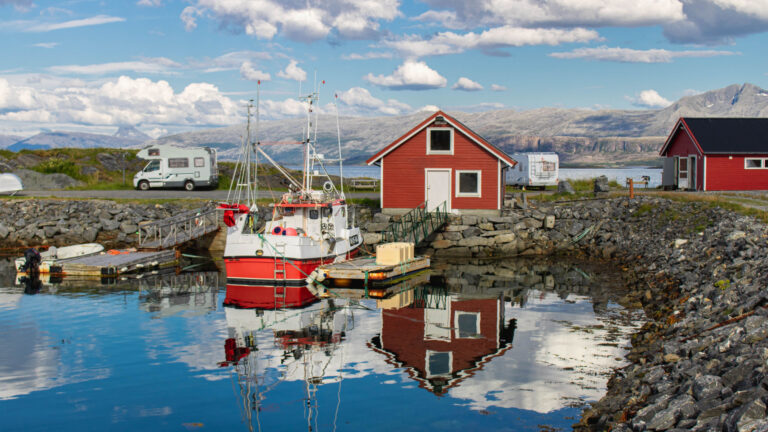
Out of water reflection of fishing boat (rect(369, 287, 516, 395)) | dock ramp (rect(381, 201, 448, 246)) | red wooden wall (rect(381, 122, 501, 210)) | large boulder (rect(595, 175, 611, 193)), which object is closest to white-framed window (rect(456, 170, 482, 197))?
red wooden wall (rect(381, 122, 501, 210))

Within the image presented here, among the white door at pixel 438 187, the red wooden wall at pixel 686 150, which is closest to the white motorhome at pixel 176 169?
the white door at pixel 438 187

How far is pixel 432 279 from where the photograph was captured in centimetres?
3003

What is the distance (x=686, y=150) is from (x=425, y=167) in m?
20.1

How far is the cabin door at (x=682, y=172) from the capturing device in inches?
1819

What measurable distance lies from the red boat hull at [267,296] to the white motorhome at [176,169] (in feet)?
84.8

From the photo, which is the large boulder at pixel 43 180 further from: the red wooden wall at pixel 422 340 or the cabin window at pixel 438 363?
the cabin window at pixel 438 363

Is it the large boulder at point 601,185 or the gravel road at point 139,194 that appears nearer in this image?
the large boulder at point 601,185

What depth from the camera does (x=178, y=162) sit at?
2046 inches

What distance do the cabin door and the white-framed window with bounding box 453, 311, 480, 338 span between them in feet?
97.0

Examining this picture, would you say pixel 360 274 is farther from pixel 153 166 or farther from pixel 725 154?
pixel 153 166

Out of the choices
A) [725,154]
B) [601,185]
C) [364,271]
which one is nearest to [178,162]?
[364,271]

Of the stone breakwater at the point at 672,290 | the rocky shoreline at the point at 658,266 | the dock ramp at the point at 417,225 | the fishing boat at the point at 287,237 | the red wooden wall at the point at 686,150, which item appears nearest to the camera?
the stone breakwater at the point at 672,290

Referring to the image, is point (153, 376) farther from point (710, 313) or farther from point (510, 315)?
point (710, 313)

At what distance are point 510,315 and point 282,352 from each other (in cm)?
828
